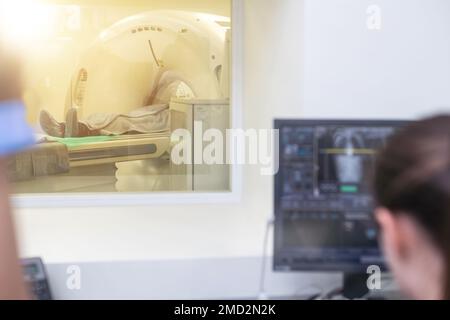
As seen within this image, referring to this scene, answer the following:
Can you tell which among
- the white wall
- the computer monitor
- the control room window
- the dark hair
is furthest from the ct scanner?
the dark hair

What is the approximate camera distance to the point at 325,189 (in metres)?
1.29

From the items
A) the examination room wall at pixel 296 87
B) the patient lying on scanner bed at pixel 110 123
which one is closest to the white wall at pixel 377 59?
the examination room wall at pixel 296 87

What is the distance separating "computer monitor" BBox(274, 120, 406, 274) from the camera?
4.19ft

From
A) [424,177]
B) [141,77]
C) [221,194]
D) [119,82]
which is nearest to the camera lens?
[424,177]

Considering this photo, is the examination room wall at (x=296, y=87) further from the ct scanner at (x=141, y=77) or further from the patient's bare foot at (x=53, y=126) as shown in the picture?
the patient's bare foot at (x=53, y=126)

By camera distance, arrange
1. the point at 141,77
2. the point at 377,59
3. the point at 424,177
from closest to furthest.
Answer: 1. the point at 424,177
2. the point at 377,59
3. the point at 141,77

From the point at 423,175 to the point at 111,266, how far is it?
1084 mm

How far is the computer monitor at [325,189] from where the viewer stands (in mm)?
1277

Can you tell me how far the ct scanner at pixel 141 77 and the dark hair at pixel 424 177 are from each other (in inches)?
80.5

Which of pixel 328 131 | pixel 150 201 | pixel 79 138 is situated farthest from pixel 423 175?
pixel 79 138

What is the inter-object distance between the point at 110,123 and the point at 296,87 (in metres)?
2.35

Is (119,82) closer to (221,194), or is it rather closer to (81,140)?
(81,140)

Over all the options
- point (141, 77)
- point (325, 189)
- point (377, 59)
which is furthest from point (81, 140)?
point (325, 189)

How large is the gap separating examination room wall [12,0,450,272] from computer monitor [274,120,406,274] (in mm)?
287
